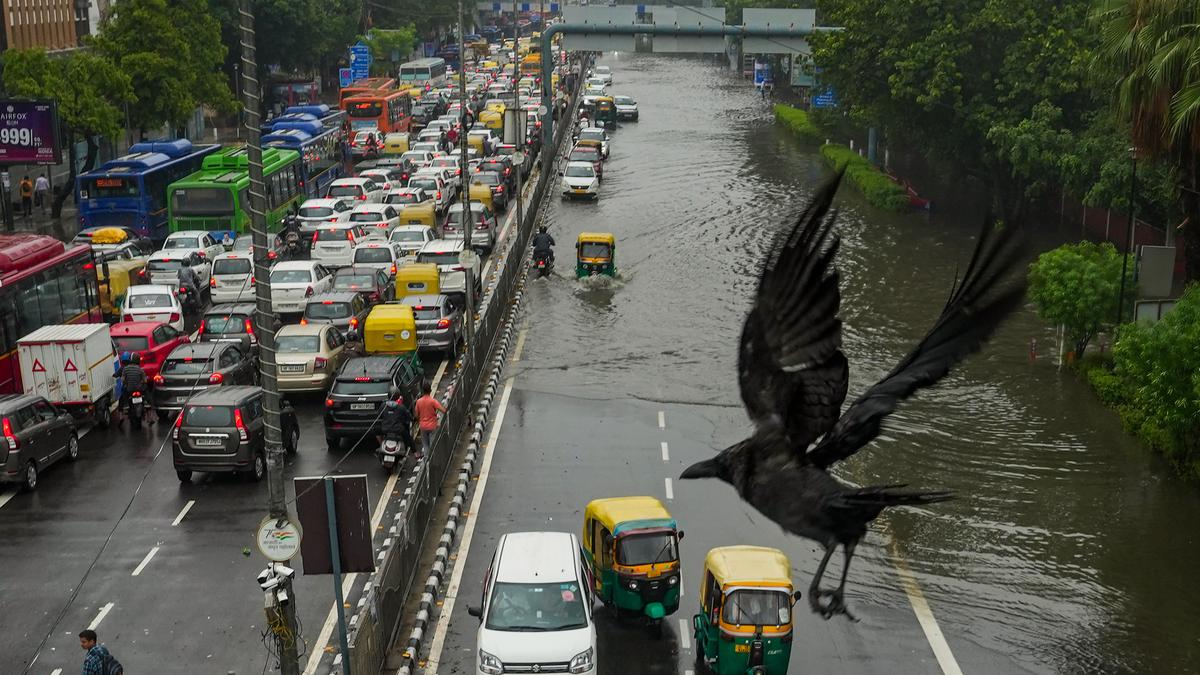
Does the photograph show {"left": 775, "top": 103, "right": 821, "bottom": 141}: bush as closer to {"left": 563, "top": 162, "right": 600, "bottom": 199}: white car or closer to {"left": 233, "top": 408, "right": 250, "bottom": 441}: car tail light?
{"left": 563, "top": 162, "right": 600, "bottom": 199}: white car

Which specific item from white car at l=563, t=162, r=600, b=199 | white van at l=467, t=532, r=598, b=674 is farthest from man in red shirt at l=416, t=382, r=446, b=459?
white car at l=563, t=162, r=600, b=199

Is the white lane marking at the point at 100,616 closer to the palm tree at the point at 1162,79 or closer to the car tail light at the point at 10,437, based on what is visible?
the car tail light at the point at 10,437

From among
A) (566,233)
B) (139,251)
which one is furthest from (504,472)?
(566,233)

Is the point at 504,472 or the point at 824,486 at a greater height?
the point at 824,486

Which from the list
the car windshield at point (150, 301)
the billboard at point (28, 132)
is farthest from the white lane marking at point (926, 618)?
the billboard at point (28, 132)

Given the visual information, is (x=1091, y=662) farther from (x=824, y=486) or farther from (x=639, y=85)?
(x=639, y=85)

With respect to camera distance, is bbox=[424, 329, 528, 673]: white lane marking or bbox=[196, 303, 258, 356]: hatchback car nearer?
bbox=[424, 329, 528, 673]: white lane marking
